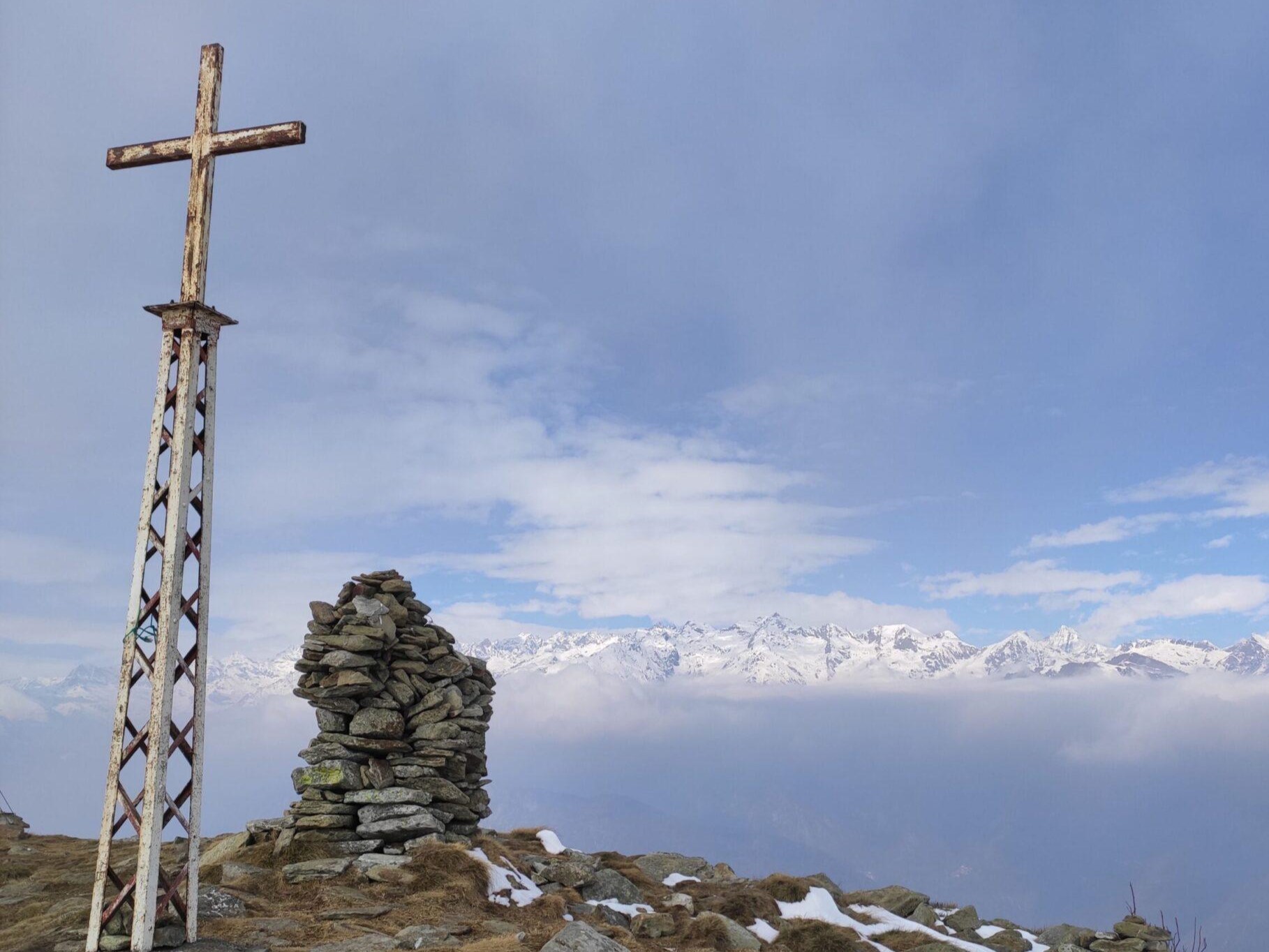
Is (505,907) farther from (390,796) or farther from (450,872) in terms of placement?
(390,796)

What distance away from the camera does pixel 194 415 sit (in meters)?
15.8

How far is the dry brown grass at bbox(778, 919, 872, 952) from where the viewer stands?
2538 centimetres

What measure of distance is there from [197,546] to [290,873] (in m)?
11.4

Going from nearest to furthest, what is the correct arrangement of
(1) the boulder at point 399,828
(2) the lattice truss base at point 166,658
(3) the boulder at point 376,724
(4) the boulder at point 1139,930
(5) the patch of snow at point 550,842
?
(2) the lattice truss base at point 166,658 < (1) the boulder at point 399,828 < (3) the boulder at point 376,724 < (4) the boulder at point 1139,930 < (5) the patch of snow at point 550,842

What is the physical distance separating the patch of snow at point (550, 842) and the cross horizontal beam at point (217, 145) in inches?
969

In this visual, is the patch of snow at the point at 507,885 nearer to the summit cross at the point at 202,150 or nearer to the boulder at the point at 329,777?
the boulder at the point at 329,777

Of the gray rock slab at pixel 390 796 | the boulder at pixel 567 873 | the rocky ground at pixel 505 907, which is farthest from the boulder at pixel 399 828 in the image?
the boulder at pixel 567 873

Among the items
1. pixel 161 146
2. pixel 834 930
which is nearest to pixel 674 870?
pixel 834 930

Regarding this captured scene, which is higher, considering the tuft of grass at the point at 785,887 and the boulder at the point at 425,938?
the boulder at the point at 425,938

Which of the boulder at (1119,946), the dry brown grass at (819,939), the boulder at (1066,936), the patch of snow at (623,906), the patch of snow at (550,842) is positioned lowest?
the boulder at (1066,936)

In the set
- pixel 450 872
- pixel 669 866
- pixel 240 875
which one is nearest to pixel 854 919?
pixel 669 866

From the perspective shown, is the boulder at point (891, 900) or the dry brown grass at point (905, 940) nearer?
the dry brown grass at point (905, 940)

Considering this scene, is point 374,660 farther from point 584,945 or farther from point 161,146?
point 161,146

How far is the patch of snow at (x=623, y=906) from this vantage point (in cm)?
2397
